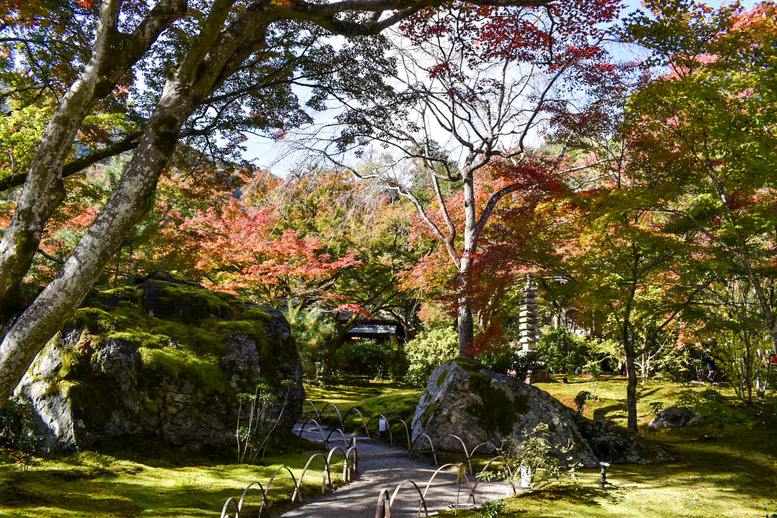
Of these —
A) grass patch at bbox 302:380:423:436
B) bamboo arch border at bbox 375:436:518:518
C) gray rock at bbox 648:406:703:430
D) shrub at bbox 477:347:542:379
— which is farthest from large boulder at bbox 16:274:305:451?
gray rock at bbox 648:406:703:430

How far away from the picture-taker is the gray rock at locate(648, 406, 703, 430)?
9.34 meters

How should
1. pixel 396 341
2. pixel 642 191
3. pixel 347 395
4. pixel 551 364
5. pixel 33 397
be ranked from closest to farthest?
1. pixel 33 397
2. pixel 642 191
3. pixel 347 395
4. pixel 551 364
5. pixel 396 341

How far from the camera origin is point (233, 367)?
6934 millimetres

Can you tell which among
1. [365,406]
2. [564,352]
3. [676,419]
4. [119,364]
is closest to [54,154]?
[119,364]

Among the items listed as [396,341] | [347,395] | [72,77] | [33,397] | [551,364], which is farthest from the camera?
[396,341]

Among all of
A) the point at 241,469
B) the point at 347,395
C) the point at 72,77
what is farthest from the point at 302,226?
the point at 241,469

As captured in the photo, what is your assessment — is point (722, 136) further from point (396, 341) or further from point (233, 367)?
point (396, 341)

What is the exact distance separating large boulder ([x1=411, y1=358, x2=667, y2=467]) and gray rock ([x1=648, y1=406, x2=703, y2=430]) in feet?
6.35

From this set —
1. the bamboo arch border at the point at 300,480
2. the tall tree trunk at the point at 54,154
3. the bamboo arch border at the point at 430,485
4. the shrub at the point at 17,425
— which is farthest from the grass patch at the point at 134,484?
the tall tree trunk at the point at 54,154

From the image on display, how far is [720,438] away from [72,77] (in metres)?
12.7

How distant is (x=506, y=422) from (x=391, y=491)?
2.86 meters

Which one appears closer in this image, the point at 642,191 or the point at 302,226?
the point at 642,191

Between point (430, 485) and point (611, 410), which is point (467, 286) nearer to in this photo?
point (430, 485)

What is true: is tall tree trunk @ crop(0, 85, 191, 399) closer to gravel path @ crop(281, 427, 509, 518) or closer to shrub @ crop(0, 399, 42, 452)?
shrub @ crop(0, 399, 42, 452)
